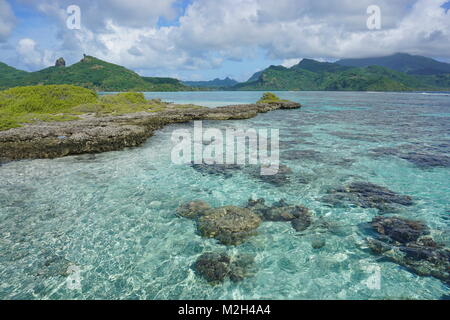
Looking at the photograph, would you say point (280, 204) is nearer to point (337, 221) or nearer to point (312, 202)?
point (312, 202)

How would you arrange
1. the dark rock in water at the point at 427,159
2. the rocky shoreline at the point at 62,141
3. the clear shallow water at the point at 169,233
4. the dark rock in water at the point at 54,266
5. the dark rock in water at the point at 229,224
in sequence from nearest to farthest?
the clear shallow water at the point at 169,233 → the dark rock in water at the point at 54,266 → the dark rock in water at the point at 229,224 → the dark rock in water at the point at 427,159 → the rocky shoreline at the point at 62,141

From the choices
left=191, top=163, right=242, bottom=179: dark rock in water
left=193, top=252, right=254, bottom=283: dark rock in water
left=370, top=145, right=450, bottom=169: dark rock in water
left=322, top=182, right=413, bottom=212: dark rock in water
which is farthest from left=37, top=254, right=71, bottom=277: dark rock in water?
left=370, top=145, right=450, bottom=169: dark rock in water

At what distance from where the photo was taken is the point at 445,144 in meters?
28.8

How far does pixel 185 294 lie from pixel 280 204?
7936 mm

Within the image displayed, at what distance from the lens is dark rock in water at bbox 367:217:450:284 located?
898cm

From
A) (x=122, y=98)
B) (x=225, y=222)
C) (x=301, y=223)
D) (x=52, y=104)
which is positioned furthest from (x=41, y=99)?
(x=301, y=223)

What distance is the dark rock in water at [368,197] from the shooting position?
14006 millimetres

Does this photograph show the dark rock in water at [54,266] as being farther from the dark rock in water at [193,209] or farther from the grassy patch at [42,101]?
the grassy patch at [42,101]

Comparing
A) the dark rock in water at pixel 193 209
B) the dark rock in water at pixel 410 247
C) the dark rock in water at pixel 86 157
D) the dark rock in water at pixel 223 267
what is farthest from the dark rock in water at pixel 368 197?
the dark rock in water at pixel 86 157

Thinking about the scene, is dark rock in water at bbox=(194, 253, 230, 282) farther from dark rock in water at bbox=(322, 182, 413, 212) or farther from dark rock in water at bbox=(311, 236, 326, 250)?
dark rock in water at bbox=(322, 182, 413, 212)

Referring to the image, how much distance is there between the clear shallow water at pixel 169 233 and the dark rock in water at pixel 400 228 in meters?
0.63

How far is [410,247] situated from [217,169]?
1405cm

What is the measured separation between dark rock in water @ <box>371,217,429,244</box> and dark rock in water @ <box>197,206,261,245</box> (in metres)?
5.88
